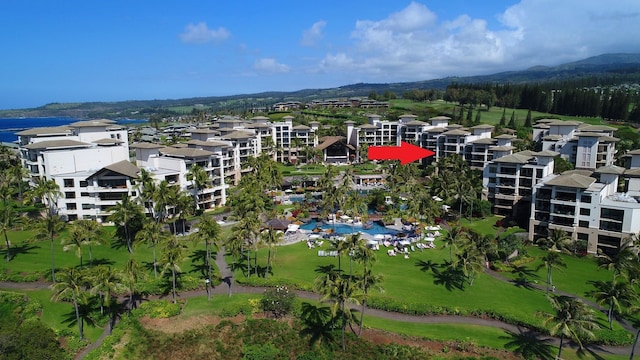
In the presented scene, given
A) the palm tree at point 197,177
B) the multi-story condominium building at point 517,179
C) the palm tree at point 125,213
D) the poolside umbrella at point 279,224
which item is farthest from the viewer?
the multi-story condominium building at point 517,179

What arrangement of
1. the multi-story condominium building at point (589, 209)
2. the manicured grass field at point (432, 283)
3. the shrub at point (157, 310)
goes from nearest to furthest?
the shrub at point (157, 310) < the manicured grass field at point (432, 283) < the multi-story condominium building at point (589, 209)

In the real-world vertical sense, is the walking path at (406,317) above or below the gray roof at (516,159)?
below

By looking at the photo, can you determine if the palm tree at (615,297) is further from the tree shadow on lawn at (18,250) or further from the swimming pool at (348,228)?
the tree shadow on lawn at (18,250)

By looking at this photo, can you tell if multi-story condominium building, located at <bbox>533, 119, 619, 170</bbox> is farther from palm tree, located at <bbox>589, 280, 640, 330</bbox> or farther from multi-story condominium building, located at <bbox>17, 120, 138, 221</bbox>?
multi-story condominium building, located at <bbox>17, 120, 138, 221</bbox>

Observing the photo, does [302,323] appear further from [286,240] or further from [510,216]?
[510,216]

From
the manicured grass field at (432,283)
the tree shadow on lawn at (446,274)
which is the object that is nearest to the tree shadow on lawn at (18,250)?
the manicured grass field at (432,283)

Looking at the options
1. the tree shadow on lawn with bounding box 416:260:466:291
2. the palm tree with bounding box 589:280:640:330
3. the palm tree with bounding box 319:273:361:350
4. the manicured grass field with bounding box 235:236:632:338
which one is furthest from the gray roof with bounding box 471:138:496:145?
the palm tree with bounding box 319:273:361:350
